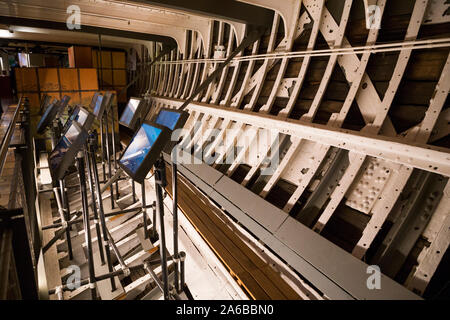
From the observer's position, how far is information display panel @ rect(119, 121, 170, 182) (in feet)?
5.07

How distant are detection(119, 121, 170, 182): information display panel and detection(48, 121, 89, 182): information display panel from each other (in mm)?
A: 308

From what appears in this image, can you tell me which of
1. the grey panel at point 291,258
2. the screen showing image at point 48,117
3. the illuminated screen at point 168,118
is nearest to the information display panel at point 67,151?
the illuminated screen at point 168,118

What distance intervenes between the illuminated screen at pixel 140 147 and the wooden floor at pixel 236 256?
54.1 inches

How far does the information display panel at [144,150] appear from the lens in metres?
1.54

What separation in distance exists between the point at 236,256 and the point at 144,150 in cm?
154

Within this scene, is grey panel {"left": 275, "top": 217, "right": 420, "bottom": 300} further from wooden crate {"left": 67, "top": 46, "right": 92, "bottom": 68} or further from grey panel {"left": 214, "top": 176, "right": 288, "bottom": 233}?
wooden crate {"left": 67, "top": 46, "right": 92, "bottom": 68}

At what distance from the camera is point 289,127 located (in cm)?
294

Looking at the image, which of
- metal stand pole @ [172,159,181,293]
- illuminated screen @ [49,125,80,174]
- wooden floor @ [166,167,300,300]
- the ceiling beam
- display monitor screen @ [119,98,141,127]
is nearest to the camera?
illuminated screen @ [49,125,80,174]

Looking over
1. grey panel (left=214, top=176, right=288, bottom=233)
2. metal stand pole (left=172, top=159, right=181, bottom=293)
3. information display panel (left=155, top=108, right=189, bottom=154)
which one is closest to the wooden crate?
grey panel (left=214, top=176, right=288, bottom=233)

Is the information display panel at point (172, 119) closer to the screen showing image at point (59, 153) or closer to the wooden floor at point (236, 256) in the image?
the screen showing image at point (59, 153)

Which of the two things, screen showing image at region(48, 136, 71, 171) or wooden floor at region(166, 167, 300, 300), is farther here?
wooden floor at region(166, 167, 300, 300)
